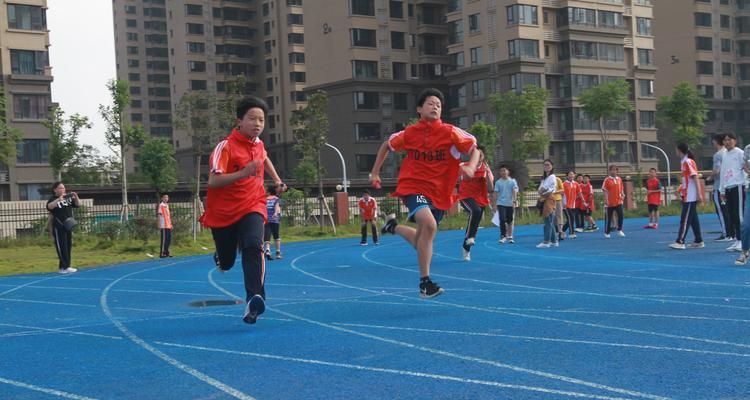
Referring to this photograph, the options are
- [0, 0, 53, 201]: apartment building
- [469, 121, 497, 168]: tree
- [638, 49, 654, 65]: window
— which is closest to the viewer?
[469, 121, 497, 168]: tree

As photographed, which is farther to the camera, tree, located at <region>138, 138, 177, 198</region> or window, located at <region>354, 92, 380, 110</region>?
window, located at <region>354, 92, 380, 110</region>

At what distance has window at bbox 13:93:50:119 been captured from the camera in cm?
5888

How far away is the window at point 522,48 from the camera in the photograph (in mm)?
66812

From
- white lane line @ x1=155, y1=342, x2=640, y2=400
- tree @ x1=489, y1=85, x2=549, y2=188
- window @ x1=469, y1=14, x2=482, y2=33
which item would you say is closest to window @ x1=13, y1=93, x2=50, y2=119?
tree @ x1=489, y1=85, x2=549, y2=188

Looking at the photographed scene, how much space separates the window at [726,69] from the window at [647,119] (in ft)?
46.5

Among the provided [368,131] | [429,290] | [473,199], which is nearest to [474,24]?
[368,131]

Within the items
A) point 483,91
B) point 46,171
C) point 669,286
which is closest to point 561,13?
point 483,91

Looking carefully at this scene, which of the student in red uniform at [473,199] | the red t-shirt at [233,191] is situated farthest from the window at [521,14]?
the red t-shirt at [233,191]

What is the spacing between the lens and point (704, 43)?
281 ft

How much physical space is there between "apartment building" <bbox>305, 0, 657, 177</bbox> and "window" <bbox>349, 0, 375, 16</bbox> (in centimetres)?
8

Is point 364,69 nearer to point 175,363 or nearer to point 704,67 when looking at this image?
point 704,67

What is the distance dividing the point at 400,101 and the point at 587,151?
16.4 metres

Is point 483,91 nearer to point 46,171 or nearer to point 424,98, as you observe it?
point 46,171

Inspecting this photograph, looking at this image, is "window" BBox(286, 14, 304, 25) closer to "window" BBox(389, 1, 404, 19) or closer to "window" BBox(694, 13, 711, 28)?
"window" BBox(389, 1, 404, 19)
